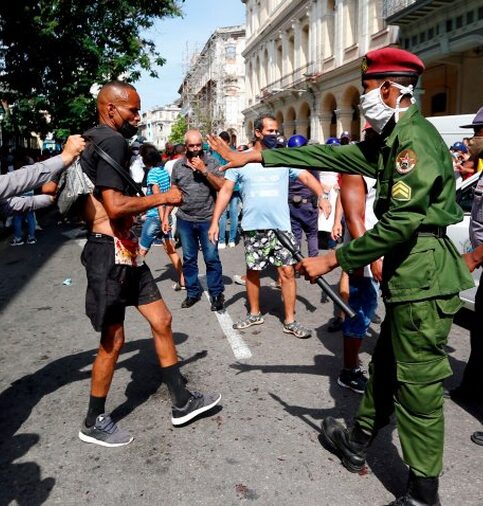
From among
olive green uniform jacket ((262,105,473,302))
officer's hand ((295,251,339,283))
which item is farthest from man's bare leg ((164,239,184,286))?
olive green uniform jacket ((262,105,473,302))

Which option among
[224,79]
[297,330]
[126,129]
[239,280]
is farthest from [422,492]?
[224,79]

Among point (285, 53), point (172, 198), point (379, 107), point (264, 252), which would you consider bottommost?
point (264, 252)

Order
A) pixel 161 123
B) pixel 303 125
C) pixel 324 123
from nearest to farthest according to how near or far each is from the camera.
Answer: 1. pixel 324 123
2. pixel 303 125
3. pixel 161 123

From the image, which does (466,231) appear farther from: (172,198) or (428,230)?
(172,198)

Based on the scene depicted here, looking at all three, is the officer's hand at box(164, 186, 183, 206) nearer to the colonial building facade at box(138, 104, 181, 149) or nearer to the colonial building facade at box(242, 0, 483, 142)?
the colonial building facade at box(242, 0, 483, 142)

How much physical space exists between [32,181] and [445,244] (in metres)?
2.02

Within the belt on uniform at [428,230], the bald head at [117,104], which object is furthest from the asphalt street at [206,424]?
the bald head at [117,104]

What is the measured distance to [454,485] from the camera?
2635 mm

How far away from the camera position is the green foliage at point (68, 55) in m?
14.6

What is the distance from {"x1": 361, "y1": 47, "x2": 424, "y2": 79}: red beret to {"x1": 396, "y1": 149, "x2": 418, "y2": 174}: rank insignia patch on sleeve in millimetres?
434

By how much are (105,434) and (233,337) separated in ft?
6.67

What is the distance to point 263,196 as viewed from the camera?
5000 mm

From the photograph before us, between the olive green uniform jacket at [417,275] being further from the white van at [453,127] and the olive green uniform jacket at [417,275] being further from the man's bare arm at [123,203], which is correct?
the white van at [453,127]

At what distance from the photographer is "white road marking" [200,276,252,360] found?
178 inches
